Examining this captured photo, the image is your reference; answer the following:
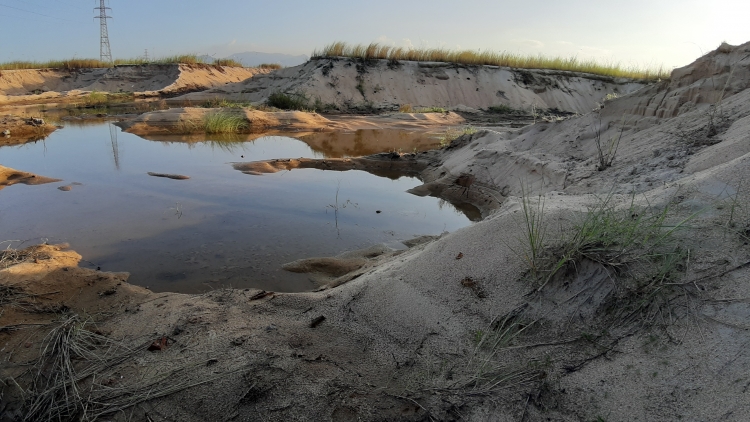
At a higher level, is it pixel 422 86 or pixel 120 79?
pixel 422 86

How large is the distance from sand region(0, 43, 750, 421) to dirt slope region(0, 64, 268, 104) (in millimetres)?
23884

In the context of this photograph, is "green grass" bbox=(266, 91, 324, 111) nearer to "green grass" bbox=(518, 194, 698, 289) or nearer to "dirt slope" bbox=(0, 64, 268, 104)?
"dirt slope" bbox=(0, 64, 268, 104)

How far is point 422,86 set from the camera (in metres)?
21.4

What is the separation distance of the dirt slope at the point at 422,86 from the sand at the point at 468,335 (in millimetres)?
17023

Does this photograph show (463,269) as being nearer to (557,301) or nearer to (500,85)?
(557,301)

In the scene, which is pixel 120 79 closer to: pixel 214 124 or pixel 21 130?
pixel 21 130

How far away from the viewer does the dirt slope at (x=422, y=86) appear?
19875 millimetres

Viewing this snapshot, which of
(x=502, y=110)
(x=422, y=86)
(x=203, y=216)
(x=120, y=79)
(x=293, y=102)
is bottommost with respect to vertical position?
(x=203, y=216)

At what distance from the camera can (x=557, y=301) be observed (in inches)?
86.4

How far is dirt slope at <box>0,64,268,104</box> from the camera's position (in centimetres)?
2417

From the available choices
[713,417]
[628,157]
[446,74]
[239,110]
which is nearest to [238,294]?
[713,417]

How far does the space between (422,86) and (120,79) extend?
1826 cm

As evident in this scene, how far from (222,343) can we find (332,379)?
26.2 inches

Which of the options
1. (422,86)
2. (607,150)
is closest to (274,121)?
(422,86)
